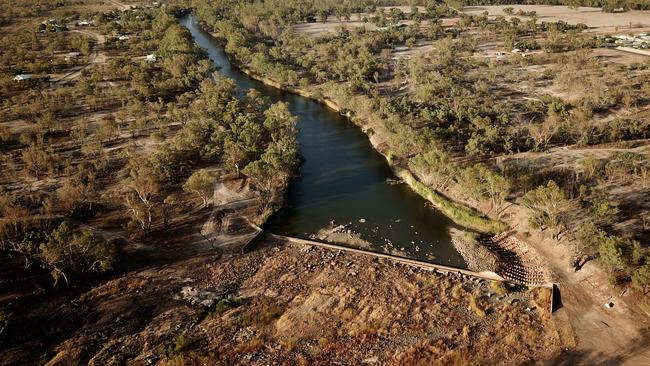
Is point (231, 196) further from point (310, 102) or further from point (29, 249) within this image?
point (310, 102)

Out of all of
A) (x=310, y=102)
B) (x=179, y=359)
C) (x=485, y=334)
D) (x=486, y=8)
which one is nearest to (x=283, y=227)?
(x=179, y=359)

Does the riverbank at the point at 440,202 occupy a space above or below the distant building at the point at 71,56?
below

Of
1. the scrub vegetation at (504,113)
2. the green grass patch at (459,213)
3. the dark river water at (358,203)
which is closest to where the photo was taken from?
the scrub vegetation at (504,113)

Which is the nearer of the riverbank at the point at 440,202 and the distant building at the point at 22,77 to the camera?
the riverbank at the point at 440,202

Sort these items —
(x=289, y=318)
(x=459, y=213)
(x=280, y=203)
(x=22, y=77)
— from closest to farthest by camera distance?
(x=289, y=318), (x=459, y=213), (x=280, y=203), (x=22, y=77)

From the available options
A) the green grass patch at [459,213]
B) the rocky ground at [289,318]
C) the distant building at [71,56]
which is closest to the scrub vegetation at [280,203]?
the rocky ground at [289,318]

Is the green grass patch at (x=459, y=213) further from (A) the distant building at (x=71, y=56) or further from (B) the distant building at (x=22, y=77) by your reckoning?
(A) the distant building at (x=71, y=56)

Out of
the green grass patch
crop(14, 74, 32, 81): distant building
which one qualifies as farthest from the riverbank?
crop(14, 74, 32, 81): distant building

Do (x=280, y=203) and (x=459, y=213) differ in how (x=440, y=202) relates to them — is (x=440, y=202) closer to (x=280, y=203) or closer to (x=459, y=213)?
(x=459, y=213)

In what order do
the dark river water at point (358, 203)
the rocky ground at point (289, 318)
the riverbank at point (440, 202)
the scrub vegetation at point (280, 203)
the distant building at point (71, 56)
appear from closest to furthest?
the rocky ground at point (289, 318)
the scrub vegetation at point (280, 203)
the dark river water at point (358, 203)
the riverbank at point (440, 202)
the distant building at point (71, 56)

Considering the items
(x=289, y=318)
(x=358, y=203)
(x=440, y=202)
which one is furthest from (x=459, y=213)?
(x=289, y=318)
